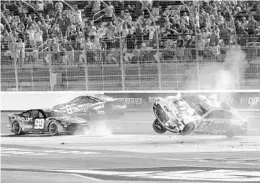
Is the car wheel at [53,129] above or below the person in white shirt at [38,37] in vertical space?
below

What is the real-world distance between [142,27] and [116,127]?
330 cm

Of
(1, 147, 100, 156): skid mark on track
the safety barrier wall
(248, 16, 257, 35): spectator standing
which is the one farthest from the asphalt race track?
(248, 16, 257, 35): spectator standing

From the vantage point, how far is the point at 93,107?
2394 cm

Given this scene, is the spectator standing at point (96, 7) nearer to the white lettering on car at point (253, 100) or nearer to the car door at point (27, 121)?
the car door at point (27, 121)

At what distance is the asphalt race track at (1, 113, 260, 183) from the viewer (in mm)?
12508

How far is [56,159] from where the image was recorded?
15.8 meters

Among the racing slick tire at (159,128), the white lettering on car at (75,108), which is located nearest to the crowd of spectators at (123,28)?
the white lettering on car at (75,108)

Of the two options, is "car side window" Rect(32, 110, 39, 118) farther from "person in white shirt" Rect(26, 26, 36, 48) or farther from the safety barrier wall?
"person in white shirt" Rect(26, 26, 36, 48)

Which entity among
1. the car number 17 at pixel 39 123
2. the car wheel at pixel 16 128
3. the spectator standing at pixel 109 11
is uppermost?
the spectator standing at pixel 109 11

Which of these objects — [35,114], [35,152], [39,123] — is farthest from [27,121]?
[35,152]

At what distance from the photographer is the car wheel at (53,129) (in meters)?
21.8

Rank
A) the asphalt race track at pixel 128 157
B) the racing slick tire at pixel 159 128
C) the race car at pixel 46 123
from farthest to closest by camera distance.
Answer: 1. the race car at pixel 46 123
2. the racing slick tire at pixel 159 128
3. the asphalt race track at pixel 128 157

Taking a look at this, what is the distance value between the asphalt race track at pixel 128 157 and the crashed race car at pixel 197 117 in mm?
261

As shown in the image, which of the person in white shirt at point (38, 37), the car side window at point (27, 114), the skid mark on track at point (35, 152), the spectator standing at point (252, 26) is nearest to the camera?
the skid mark on track at point (35, 152)
